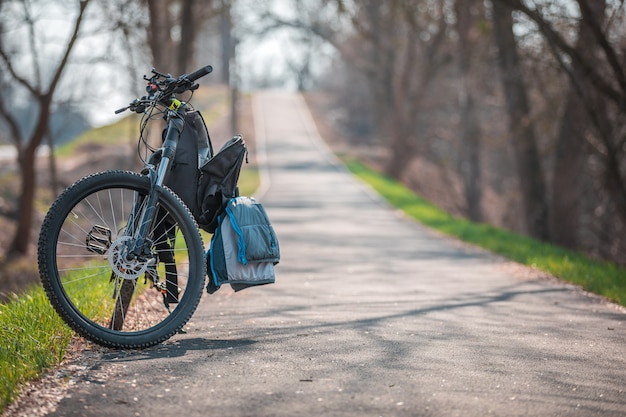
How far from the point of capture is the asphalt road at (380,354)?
4324mm

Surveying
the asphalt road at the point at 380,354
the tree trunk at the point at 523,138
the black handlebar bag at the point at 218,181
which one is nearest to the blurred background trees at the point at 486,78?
the tree trunk at the point at 523,138

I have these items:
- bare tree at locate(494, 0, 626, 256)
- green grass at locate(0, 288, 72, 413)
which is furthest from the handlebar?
bare tree at locate(494, 0, 626, 256)

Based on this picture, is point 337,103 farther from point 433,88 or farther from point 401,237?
point 401,237

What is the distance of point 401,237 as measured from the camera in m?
15.7

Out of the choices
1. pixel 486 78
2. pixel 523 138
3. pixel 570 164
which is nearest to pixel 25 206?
pixel 523 138

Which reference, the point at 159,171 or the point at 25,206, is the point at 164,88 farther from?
the point at 25,206

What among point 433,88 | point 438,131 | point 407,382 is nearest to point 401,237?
point 407,382

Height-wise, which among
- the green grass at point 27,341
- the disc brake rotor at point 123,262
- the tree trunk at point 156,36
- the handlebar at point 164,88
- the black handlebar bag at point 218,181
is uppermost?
the tree trunk at point 156,36

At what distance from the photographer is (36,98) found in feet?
61.2

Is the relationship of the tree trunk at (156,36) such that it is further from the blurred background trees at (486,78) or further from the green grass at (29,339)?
the green grass at (29,339)

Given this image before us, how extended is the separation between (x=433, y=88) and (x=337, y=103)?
22151 mm

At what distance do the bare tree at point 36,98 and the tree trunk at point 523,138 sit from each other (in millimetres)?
8093

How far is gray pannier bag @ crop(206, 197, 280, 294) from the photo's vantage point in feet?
19.0

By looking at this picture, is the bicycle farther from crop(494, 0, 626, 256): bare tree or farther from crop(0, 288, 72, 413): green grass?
crop(494, 0, 626, 256): bare tree
